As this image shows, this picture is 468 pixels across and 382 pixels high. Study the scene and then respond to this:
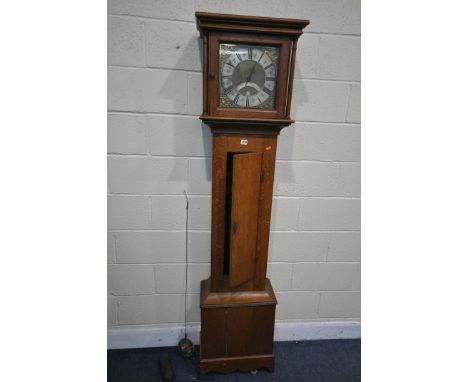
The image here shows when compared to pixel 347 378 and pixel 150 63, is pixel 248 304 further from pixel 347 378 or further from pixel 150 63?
pixel 150 63

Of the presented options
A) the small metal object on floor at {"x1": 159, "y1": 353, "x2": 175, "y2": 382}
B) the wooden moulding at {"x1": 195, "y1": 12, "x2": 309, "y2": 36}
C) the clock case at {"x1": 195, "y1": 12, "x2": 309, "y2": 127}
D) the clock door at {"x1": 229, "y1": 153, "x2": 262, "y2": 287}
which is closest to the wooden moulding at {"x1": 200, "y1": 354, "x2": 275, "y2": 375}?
the small metal object on floor at {"x1": 159, "y1": 353, "x2": 175, "y2": 382}

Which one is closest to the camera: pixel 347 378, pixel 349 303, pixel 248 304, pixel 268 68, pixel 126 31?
pixel 268 68

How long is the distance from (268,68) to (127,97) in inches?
26.3

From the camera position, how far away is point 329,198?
1.61 meters

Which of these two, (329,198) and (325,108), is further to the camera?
(329,198)

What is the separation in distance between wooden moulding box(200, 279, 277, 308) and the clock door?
0.08 metres

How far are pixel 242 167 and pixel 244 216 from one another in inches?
8.8

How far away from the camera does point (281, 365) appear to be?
1.65 meters

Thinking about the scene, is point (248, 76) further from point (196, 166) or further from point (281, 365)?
point (281, 365)

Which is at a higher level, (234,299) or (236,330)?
(234,299)

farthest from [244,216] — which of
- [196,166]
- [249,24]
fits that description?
[249,24]

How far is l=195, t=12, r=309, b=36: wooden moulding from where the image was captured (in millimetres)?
1055

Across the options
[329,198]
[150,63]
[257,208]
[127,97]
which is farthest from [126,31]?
[329,198]

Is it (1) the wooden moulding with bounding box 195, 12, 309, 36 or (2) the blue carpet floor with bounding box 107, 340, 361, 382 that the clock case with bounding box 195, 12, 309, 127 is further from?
(2) the blue carpet floor with bounding box 107, 340, 361, 382
